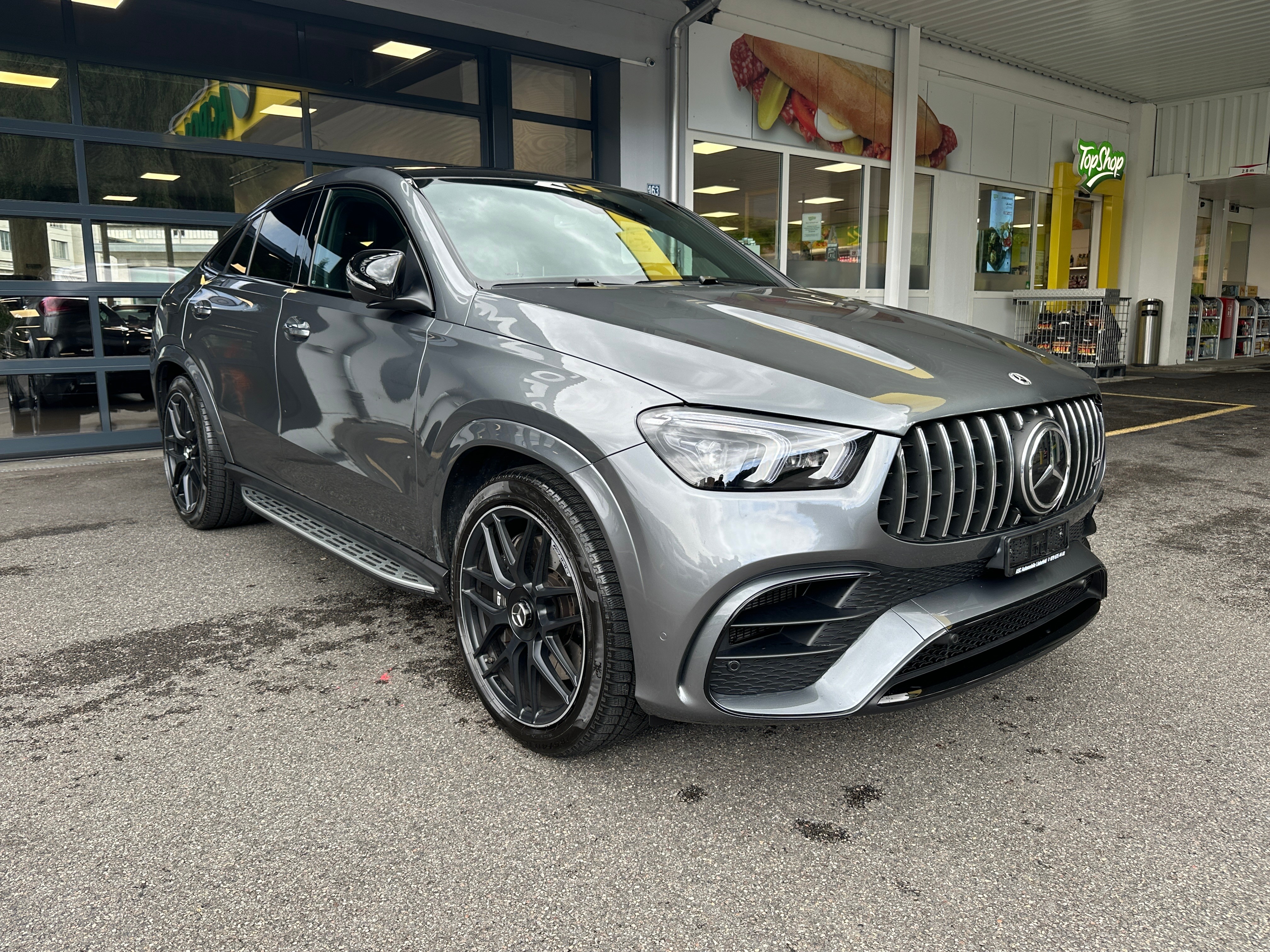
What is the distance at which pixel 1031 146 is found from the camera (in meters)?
14.7

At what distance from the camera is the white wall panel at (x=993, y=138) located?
13.8 metres

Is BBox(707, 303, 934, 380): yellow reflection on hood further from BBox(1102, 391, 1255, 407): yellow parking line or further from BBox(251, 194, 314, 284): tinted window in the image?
BBox(1102, 391, 1255, 407): yellow parking line

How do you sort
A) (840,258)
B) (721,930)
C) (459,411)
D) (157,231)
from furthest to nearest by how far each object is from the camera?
(840,258) → (157,231) → (459,411) → (721,930)

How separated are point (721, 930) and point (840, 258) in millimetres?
11469

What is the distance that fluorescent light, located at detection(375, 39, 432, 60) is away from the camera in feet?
27.3

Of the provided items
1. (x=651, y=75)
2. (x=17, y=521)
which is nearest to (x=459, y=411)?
(x=17, y=521)

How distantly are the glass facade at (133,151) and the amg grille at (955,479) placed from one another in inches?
233

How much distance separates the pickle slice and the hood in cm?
887

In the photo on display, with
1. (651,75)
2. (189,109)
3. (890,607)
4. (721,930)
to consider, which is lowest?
(721,930)

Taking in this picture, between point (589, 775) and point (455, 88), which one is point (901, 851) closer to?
point (589, 775)

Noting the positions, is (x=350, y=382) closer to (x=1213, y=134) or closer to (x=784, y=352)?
(x=784, y=352)

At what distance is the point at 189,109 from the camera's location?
7.43m

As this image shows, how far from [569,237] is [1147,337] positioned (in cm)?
1701

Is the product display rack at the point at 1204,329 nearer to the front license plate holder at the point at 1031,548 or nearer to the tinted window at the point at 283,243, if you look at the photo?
the front license plate holder at the point at 1031,548
